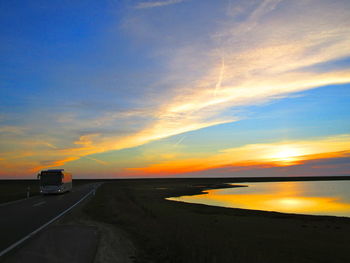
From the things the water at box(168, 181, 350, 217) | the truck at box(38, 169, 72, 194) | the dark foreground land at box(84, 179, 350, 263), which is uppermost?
the truck at box(38, 169, 72, 194)

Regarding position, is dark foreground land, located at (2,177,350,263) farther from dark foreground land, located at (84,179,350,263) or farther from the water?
the water

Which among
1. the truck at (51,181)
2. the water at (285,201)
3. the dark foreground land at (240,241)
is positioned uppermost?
the truck at (51,181)

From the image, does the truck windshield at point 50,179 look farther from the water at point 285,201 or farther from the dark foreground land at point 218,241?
the dark foreground land at point 218,241

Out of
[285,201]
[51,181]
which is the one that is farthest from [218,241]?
[285,201]

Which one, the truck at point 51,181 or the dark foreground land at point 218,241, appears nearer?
the dark foreground land at point 218,241

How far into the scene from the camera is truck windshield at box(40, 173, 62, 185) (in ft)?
127

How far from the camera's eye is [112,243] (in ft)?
33.7

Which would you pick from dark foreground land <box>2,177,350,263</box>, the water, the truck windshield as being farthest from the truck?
dark foreground land <box>2,177,350,263</box>

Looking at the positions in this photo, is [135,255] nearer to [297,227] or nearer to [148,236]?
[148,236]

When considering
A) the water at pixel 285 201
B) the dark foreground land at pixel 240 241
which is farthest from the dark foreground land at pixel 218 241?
the water at pixel 285 201

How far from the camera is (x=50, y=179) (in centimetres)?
3891

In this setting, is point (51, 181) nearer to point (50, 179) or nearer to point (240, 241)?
point (50, 179)

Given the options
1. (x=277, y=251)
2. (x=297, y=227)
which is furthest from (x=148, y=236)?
(x=297, y=227)

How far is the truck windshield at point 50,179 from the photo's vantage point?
38.7m
